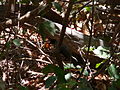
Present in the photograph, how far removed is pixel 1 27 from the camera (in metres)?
1.54

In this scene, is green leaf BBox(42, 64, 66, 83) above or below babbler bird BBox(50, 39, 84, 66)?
above

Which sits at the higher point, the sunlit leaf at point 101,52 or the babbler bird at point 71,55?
the sunlit leaf at point 101,52

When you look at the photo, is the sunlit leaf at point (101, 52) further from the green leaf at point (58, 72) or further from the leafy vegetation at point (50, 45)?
the green leaf at point (58, 72)

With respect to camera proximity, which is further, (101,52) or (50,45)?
(50,45)


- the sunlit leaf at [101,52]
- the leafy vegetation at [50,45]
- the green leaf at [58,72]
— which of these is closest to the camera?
the green leaf at [58,72]

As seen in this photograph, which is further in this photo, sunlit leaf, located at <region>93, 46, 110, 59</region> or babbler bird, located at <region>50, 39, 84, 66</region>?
babbler bird, located at <region>50, 39, 84, 66</region>

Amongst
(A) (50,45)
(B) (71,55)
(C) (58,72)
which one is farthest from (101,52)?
(A) (50,45)

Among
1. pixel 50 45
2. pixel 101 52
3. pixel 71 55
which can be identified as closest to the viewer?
pixel 101 52

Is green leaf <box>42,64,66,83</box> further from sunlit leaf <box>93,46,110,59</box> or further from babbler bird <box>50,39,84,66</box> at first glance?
babbler bird <box>50,39,84,66</box>

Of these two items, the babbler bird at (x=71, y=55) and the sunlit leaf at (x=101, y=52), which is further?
the babbler bird at (x=71, y=55)

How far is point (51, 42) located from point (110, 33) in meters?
0.59

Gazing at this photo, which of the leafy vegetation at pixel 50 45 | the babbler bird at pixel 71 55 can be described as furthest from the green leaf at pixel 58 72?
the babbler bird at pixel 71 55

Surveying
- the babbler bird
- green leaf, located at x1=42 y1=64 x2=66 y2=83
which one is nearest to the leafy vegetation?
the babbler bird

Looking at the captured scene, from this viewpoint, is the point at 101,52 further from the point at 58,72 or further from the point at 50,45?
the point at 50,45
